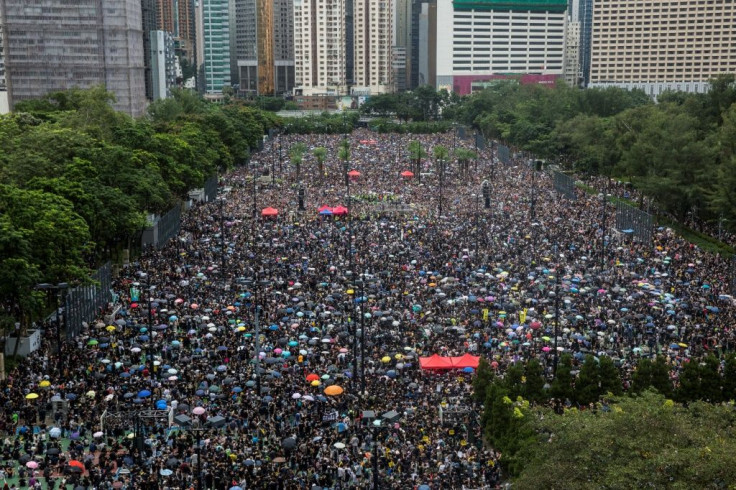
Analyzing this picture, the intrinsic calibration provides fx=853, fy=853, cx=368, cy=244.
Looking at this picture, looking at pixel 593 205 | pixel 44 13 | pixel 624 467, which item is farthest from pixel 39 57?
pixel 624 467

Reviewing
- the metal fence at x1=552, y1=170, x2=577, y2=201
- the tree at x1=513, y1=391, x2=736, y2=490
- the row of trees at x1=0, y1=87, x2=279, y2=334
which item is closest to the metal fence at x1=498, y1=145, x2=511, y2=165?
the metal fence at x1=552, y1=170, x2=577, y2=201

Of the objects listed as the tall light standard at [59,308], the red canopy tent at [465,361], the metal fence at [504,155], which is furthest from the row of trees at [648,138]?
the tall light standard at [59,308]

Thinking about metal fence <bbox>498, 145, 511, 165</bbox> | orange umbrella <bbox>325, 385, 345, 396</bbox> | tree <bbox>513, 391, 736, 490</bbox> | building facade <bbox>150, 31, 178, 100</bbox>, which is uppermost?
building facade <bbox>150, 31, 178, 100</bbox>

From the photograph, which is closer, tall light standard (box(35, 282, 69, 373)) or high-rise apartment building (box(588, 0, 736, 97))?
tall light standard (box(35, 282, 69, 373))

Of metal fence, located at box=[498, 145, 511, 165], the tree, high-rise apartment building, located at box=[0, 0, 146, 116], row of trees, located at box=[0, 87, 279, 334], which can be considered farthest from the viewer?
metal fence, located at box=[498, 145, 511, 165]

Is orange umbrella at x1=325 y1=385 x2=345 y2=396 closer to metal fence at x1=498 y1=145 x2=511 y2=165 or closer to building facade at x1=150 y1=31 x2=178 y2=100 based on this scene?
metal fence at x1=498 y1=145 x2=511 y2=165

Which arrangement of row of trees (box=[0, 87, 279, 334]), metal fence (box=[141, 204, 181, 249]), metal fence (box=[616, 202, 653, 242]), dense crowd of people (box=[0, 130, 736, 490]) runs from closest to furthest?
dense crowd of people (box=[0, 130, 736, 490])
row of trees (box=[0, 87, 279, 334])
metal fence (box=[141, 204, 181, 249])
metal fence (box=[616, 202, 653, 242])

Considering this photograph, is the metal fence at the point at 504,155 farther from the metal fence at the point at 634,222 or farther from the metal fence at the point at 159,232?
the metal fence at the point at 159,232

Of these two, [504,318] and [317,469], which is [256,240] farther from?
[317,469]
